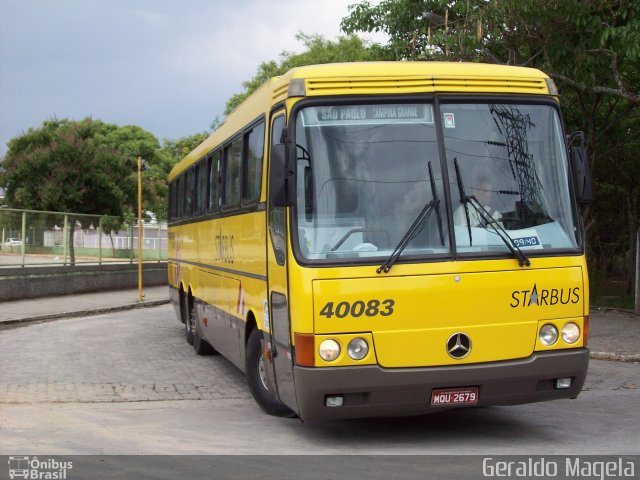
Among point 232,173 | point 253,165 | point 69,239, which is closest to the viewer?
point 253,165

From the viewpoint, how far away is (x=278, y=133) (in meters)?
8.03

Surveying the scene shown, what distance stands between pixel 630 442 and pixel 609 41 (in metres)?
10.0

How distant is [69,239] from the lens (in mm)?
28766

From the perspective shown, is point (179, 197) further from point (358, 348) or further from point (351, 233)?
point (358, 348)

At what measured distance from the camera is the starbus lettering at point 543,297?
7371mm

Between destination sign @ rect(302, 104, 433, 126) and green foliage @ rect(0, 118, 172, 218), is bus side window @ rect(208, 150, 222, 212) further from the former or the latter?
green foliage @ rect(0, 118, 172, 218)

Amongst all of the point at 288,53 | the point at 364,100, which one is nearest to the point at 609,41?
the point at 364,100

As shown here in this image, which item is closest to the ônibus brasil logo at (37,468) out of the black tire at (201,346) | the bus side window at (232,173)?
the bus side window at (232,173)

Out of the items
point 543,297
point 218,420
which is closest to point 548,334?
point 543,297

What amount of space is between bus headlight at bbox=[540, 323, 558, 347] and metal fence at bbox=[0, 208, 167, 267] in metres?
19.7

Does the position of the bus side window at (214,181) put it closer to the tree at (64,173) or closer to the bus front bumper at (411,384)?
the bus front bumper at (411,384)

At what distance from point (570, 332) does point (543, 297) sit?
0.39 meters

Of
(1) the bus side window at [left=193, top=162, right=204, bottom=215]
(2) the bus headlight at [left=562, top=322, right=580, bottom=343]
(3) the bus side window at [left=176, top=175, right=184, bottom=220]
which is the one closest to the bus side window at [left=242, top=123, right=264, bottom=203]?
(2) the bus headlight at [left=562, top=322, right=580, bottom=343]

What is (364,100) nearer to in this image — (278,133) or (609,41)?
(278,133)
